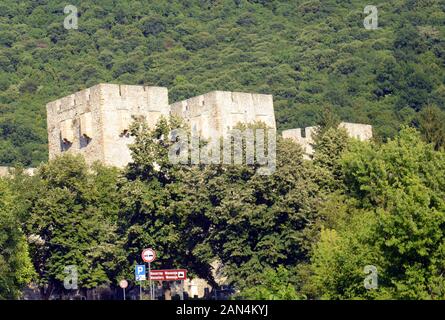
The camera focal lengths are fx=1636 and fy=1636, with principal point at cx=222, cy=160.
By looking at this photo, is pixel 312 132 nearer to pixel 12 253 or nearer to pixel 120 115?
pixel 120 115

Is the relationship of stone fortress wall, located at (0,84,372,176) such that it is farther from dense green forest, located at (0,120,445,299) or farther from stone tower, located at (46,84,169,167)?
dense green forest, located at (0,120,445,299)

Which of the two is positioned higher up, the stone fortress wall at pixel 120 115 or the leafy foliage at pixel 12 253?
the stone fortress wall at pixel 120 115

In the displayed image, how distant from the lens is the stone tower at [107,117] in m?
78.4

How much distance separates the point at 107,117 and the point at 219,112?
224 inches

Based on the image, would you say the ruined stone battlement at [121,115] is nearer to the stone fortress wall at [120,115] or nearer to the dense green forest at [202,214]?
the stone fortress wall at [120,115]

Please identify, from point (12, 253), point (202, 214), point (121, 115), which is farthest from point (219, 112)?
point (12, 253)

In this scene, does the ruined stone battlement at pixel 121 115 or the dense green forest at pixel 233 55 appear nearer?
the ruined stone battlement at pixel 121 115

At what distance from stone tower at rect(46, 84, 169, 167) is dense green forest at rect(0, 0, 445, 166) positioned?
38.6 meters

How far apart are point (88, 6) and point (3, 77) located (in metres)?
19.1

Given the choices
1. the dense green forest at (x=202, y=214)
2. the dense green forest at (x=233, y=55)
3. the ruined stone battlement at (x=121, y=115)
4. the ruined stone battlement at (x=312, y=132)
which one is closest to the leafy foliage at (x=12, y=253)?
the dense green forest at (x=202, y=214)

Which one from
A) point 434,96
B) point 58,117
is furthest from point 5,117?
point 58,117

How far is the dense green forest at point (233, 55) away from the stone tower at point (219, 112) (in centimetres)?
3510

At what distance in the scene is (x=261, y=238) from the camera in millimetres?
64250

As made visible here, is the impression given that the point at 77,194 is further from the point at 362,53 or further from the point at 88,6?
the point at 88,6
